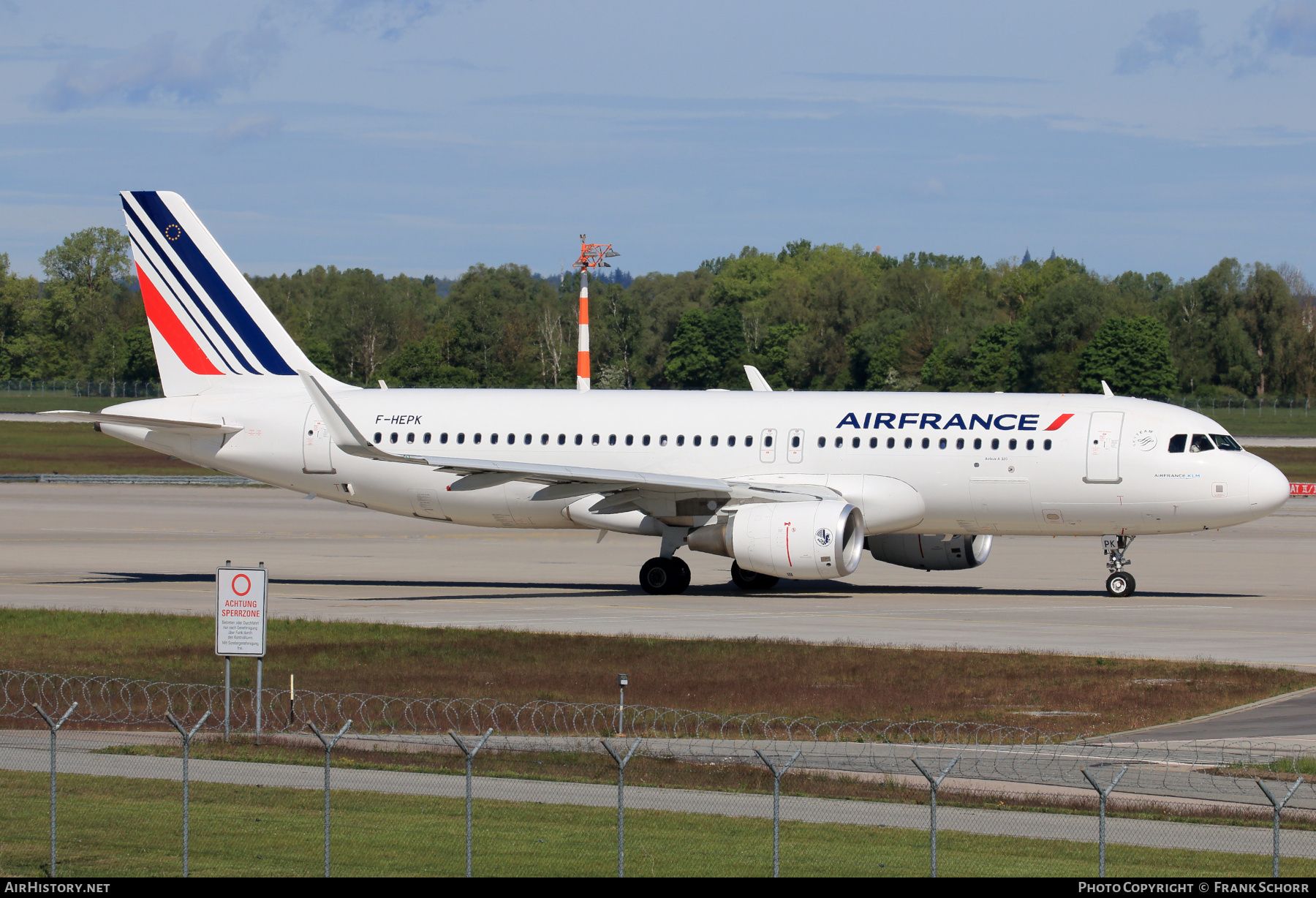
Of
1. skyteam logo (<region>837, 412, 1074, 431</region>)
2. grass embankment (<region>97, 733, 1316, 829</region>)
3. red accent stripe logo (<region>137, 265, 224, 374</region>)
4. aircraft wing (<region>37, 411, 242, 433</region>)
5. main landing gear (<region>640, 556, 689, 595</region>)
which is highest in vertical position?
red accent stripe logo (<region>137, 265, 224, 374</region>)

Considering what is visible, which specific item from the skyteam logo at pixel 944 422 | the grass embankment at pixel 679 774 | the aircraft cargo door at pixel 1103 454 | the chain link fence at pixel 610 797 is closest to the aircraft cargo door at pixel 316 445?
the skyteam logo at pixel 944 422

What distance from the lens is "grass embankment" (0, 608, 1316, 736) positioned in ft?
79.9

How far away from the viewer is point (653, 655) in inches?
1130

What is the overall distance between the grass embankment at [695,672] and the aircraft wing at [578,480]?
6.00m

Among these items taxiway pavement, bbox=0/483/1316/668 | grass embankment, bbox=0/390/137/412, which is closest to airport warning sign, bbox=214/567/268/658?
taxiway pavement, bbox=0/483/1316/668

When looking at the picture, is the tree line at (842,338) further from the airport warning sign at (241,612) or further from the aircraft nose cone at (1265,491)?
the airport warning sign at (241,612)

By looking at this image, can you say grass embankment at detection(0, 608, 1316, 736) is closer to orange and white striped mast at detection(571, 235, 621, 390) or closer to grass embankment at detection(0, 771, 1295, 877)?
grass embankment at detection(0, 771, 1295, 877)

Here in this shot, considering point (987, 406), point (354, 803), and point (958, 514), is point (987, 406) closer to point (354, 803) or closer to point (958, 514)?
point (958, 514)

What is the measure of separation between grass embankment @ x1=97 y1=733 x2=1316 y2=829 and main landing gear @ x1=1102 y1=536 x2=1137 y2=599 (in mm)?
18588

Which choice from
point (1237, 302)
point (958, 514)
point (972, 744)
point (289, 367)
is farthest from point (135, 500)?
point (1237, 302)

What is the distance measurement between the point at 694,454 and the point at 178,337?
1444cm

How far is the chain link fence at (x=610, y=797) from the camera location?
15.3m

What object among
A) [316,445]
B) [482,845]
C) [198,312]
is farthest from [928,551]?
[482,845]

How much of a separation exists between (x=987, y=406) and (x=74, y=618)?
20664 mm
